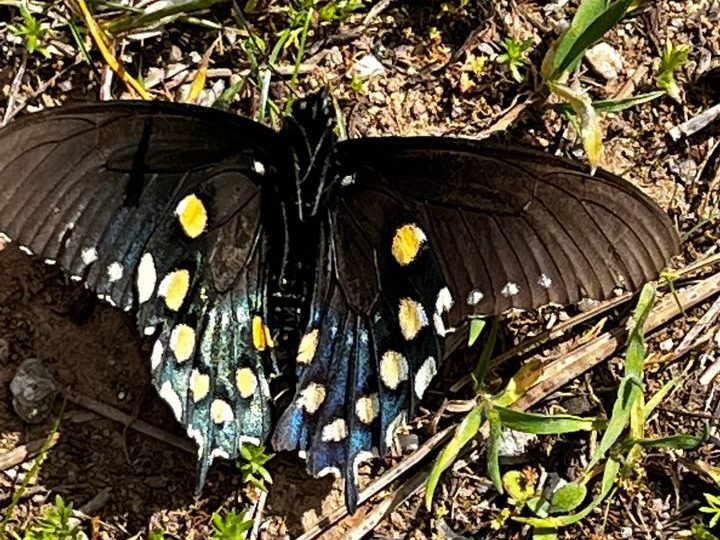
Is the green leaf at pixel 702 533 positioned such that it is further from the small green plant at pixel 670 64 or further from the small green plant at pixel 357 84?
the small green plant at pixel 357 84

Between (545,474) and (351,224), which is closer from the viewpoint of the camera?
(351,224)

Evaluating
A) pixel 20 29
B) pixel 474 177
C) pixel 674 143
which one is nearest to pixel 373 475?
pixel 474 177

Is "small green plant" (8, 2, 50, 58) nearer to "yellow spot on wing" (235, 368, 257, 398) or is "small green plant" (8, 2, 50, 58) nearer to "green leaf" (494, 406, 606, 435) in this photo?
"yellow spot on wing" (235, 368, 257, 398)

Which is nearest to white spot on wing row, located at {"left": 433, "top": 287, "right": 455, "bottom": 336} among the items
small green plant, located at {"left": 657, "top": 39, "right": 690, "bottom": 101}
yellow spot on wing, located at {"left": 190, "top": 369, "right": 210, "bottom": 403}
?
yellow spot on wing, located at {"left": 190, "top": 369, "right": 210, "bottom": 403}

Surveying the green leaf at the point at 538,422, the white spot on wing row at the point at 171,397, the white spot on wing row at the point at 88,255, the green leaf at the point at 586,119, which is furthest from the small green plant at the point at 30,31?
the green leaf at the point at 538,422

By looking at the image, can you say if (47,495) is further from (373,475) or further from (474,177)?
(474,177)
